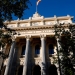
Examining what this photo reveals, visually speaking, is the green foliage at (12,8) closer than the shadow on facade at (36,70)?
Yes

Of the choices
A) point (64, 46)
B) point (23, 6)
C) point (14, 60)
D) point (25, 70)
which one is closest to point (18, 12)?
point (23, 6)

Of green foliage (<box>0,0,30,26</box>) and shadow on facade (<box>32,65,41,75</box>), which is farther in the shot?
shadow on facade (<box>32,65,41,75</box>)

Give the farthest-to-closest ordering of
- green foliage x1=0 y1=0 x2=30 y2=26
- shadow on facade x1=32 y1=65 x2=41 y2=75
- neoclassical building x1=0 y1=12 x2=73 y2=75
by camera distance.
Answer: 1. shadow on facade x1=32 y1=65 x2=41 y2=75
2. neoclassical building x1=0 y1=12 x2=73 y2=75
3. green foliage x1=0 y1=0 x2=30 y2=26

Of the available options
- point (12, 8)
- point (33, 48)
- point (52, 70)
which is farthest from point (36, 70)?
point (12, 8)

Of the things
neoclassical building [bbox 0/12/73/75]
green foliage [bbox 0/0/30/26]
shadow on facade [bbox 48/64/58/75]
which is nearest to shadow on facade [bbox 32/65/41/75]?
neoclassical building [bbox 0/12/73/75]

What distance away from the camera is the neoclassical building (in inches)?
711

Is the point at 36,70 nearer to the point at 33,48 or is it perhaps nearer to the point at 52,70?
the point at 52,70

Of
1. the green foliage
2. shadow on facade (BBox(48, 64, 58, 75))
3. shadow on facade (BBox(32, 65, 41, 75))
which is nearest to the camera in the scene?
the green foliage

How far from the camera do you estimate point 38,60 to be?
19.0 metres

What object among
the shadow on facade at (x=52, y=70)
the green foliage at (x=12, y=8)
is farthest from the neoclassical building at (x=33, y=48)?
the green foliage at (x=12, y=8)

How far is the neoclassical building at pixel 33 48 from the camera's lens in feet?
59.2

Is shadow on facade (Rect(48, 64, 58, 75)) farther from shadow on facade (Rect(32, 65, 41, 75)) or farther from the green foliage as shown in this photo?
the green foliage

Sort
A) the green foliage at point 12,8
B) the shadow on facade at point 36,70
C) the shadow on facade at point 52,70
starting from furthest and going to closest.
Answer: the shadow on facade at point 36,70
the shadow on facade at point 52,70
the green foliage at point 12,8

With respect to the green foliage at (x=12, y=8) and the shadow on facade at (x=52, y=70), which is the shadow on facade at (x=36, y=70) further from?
the green foliage at (x=12, y=8)
